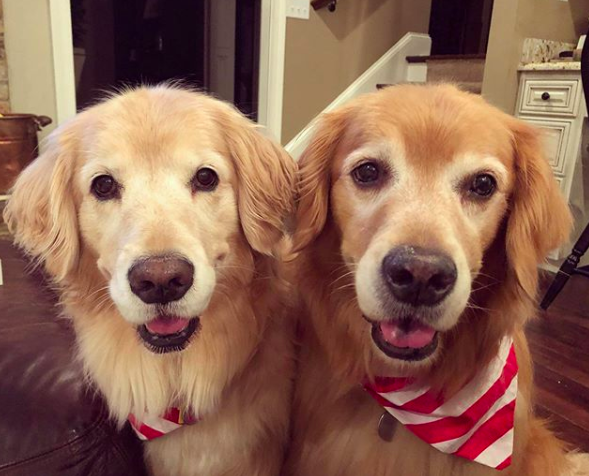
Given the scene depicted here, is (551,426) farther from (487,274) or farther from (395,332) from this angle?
(395,332)

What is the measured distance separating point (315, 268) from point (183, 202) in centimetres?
33

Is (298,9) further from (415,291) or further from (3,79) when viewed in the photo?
(415,291)

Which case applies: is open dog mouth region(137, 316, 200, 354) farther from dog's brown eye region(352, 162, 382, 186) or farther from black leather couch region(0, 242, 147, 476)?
dog's brown eye region(352, 162, 382, 186)

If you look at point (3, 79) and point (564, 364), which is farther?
point (3, 79)

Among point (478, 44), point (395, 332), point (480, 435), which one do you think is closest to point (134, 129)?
point (395, 332)

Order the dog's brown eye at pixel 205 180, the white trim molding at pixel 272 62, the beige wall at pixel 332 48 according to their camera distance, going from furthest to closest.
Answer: the beige wall at pixel 332 48, the white trim molding at pixel 272 62, the dog's brown eye at pixel 205 180

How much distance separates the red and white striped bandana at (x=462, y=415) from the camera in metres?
1.21

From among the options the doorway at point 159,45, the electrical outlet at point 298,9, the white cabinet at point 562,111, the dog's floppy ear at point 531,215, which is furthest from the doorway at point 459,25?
the dog's floppy ear at point 531,215

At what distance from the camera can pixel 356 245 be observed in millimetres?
1123

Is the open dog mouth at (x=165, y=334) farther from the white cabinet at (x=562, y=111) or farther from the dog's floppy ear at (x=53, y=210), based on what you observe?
the white cabinet at (x=562, y=111)

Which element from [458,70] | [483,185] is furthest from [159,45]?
[483,185]

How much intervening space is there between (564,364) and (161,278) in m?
2.02

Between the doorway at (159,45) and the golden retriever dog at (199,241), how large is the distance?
4770 millimetres

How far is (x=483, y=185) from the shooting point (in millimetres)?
1140
